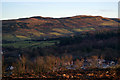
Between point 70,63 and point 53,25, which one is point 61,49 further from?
point 53,25

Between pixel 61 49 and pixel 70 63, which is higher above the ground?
pixel 61 49

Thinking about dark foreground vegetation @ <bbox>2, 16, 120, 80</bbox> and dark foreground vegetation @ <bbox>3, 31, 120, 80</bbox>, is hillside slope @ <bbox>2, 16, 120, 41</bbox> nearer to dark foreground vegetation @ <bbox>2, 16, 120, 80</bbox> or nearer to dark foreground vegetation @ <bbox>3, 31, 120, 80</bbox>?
dark foreground vegetation @ <bbox>2, 16, 120, 80</bbox>

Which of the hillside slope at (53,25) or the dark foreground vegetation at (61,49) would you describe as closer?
the dark foreground vegetation at (61,49)

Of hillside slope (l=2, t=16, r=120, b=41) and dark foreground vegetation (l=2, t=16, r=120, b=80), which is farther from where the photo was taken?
hillside slope (l=2, t=16, r=120, b=41)

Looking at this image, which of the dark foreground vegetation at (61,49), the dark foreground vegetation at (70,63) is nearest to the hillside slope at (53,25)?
the dark foreground vegetation at (61,49)

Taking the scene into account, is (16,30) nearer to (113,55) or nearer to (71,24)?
(71,24)

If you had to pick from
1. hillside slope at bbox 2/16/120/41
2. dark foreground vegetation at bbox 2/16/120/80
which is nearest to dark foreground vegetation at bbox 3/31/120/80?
dark foreground vegetation at bbox 2/16/120/80

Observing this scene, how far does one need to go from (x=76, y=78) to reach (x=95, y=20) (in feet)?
177

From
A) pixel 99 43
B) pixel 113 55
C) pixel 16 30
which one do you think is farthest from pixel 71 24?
pixel 113 55

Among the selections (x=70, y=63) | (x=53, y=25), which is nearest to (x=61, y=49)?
(x=70, y=63)

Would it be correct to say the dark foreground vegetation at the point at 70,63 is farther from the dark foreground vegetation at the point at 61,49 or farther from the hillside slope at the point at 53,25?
the hillside slope at the point at 53,25

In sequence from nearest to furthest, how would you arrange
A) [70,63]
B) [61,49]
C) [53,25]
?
1. [70,63]
2. [61,49]
3. [53,25]

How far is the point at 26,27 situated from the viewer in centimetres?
5569

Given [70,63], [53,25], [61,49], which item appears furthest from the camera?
[53,25]
